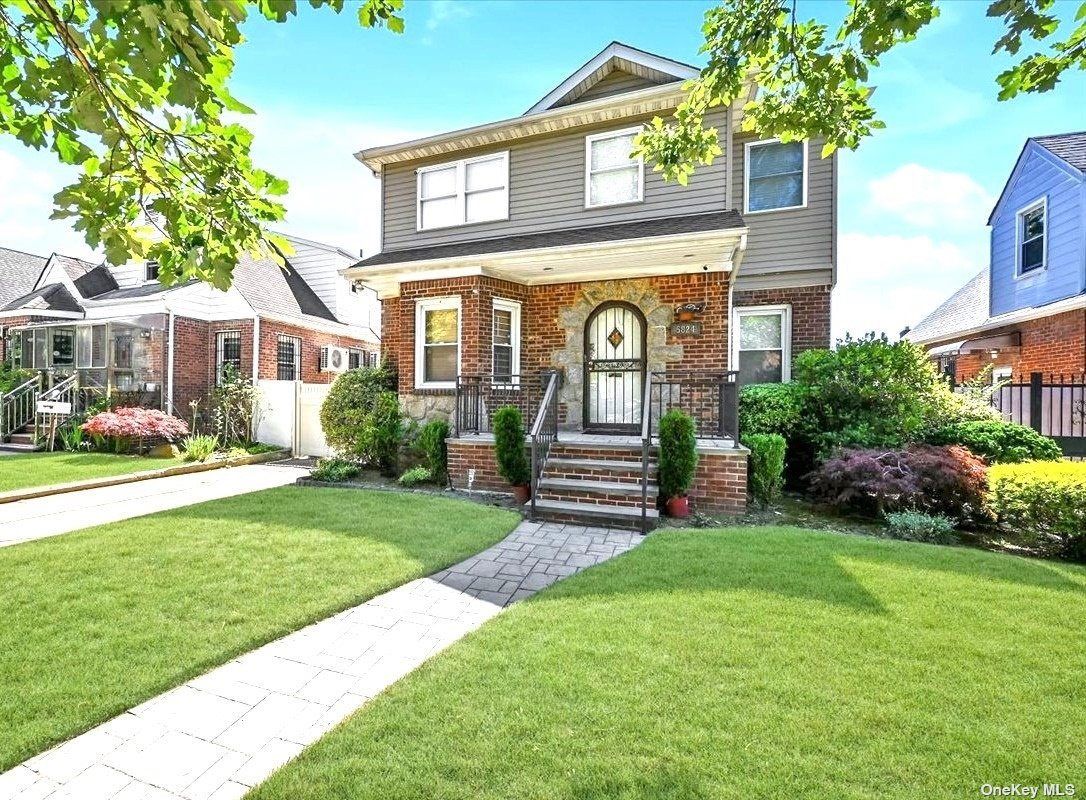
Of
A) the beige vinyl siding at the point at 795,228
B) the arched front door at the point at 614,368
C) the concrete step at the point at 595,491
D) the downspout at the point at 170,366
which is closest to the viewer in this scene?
the concrete step at the point at 595,491

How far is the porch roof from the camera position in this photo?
292 inches

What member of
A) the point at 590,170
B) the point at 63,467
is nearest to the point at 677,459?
the point at 590,170

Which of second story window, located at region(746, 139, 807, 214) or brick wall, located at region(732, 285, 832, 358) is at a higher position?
second story window, located at region(746, 139, 807, 214)

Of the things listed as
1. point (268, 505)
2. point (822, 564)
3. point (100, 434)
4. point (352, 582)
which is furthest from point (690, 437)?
point (100, 434)

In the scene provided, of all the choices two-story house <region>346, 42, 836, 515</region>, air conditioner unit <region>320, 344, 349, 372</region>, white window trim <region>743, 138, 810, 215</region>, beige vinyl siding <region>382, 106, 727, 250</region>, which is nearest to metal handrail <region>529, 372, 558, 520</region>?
two-story house <region>346, 42, 836, 515</region>

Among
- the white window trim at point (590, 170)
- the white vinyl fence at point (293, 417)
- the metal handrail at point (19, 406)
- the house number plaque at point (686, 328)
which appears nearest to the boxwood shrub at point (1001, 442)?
the house number plaque at point (686, 328)

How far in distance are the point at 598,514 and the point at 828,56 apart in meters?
5.01

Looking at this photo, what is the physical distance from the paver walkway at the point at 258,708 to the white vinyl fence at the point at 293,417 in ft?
30.9

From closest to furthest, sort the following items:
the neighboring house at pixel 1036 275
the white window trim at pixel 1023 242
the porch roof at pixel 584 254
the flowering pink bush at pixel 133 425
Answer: the porch roof at pixel 584 254 → the neighboring house at pixel 1036 275 → the white window trim at pixel 1023 242 → the flowering pink bush at pixel 133 425

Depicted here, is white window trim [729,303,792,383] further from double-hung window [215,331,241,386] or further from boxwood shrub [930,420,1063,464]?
double-hung window [215,331,241,386]

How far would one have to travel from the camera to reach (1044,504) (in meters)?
5.26

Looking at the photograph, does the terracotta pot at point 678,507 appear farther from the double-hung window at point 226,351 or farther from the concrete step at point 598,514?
the double-hung window at point 226,351

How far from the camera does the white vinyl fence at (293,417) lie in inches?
493

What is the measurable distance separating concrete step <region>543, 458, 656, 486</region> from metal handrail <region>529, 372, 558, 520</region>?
15 cm
